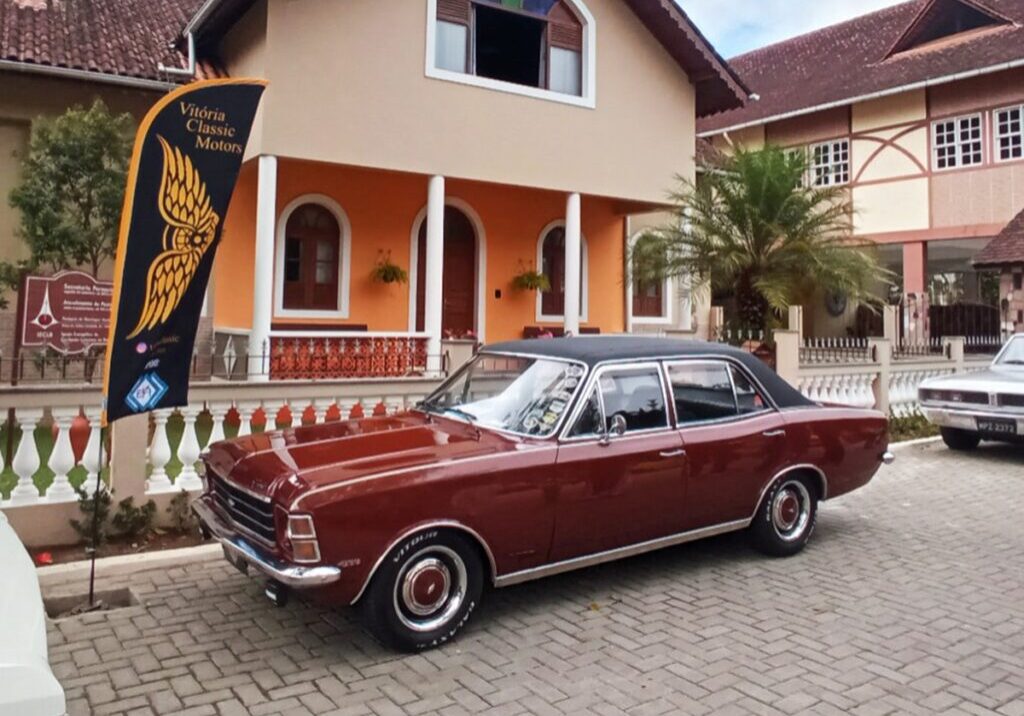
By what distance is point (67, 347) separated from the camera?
6.42m

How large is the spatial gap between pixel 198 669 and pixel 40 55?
36.7 ft

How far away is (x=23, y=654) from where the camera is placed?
7.38 ft

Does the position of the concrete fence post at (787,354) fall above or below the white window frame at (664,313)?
below

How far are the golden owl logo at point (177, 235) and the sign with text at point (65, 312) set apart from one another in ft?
5.02

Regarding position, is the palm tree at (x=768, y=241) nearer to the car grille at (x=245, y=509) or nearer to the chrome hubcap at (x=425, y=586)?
the chrome hubcap at (x=425, y=586)

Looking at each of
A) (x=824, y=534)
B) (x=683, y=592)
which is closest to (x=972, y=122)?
(x=824, y=534)

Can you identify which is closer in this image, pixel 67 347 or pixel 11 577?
pixel 11 577

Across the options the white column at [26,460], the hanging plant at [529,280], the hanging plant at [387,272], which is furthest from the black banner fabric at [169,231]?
the hanging plant at [529,280]

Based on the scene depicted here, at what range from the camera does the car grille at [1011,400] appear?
976cm

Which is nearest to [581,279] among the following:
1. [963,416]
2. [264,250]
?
[264,250]

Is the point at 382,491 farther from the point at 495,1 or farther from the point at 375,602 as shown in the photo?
the point at 495,1

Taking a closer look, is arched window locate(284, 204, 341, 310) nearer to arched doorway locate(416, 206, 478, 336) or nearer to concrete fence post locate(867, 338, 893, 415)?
arched doorway locate(416, 206, 478, 336)

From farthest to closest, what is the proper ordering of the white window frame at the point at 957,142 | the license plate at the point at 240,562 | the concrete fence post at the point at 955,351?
1. the white window frame at the point at 957,142
2. the concrete fence post at the point at 955,351
3. the license plate at the point at 240,562

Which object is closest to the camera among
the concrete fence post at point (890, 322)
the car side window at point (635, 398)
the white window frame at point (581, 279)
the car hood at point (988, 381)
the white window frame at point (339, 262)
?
the car side window at point (635, 398)
